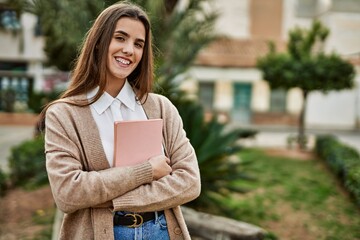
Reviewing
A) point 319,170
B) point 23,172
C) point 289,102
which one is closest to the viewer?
point 23,172

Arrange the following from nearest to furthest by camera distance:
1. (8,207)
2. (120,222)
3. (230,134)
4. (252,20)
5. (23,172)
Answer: (120,222)
(230,134)
(8,207)
(23,172)
(252,20)

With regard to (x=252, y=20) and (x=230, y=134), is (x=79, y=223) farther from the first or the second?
(x=252, y=20)

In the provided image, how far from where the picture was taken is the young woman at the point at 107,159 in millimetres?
1607

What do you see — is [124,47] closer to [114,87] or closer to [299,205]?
[114,87]

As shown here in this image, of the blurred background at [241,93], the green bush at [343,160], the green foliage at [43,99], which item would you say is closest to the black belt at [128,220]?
the blurred background at [241,93]

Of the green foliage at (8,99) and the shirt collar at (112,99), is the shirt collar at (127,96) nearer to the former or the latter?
the shirt collar at (112,99)

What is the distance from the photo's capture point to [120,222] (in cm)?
168

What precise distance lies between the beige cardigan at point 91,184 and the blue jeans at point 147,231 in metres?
0.03

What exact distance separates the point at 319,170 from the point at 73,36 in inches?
255

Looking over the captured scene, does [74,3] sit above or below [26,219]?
above

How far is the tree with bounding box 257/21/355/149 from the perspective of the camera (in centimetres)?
1162

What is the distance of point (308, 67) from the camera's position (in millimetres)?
11656

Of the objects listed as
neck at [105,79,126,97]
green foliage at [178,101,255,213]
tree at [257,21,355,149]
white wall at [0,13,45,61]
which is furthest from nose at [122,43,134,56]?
white wall at [0,13,45,61]

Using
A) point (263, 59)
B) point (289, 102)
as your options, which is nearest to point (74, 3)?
point (263, 59)
